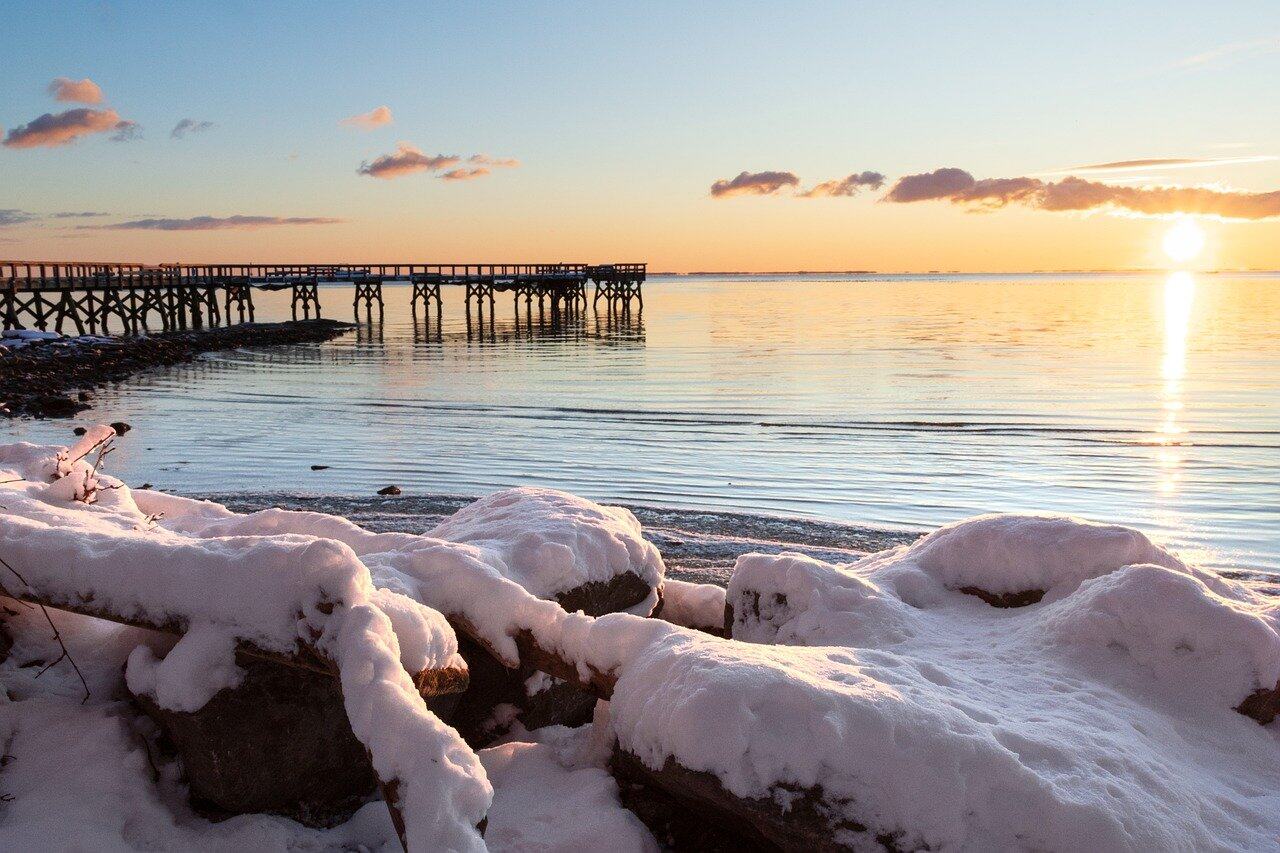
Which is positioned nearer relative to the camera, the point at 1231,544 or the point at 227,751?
the point at 227,751

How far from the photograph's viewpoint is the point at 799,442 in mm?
16234

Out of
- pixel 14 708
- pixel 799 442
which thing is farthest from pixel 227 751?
pixel 799 442

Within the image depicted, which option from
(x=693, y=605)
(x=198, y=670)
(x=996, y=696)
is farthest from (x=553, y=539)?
(x=996, y=696)

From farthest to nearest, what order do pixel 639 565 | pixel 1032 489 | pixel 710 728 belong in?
pixel 1032 489 < pixel 639 565 < pixel 710 728

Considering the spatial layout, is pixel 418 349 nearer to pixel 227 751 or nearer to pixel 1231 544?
pixel 1231 544

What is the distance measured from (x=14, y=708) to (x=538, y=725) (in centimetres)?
209

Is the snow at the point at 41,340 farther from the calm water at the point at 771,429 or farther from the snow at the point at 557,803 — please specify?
the snow at the point at 557,803

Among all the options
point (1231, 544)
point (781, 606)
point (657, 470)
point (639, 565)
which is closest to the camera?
point (781, 606)

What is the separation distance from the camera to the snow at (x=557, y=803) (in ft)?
10.8

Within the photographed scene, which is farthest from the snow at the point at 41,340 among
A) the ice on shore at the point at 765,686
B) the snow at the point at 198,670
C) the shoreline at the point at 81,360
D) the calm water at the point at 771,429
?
the snow at the point at 198,670

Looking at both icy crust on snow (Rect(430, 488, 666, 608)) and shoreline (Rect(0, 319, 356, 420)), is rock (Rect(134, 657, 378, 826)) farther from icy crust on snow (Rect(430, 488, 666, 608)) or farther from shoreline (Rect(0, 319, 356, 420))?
shoreline (Rect(0, 319, 356, 420))

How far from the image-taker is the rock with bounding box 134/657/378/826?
11.0 ft

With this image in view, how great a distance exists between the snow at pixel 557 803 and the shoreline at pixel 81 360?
13.9 meters

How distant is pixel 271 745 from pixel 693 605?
9.00ft
